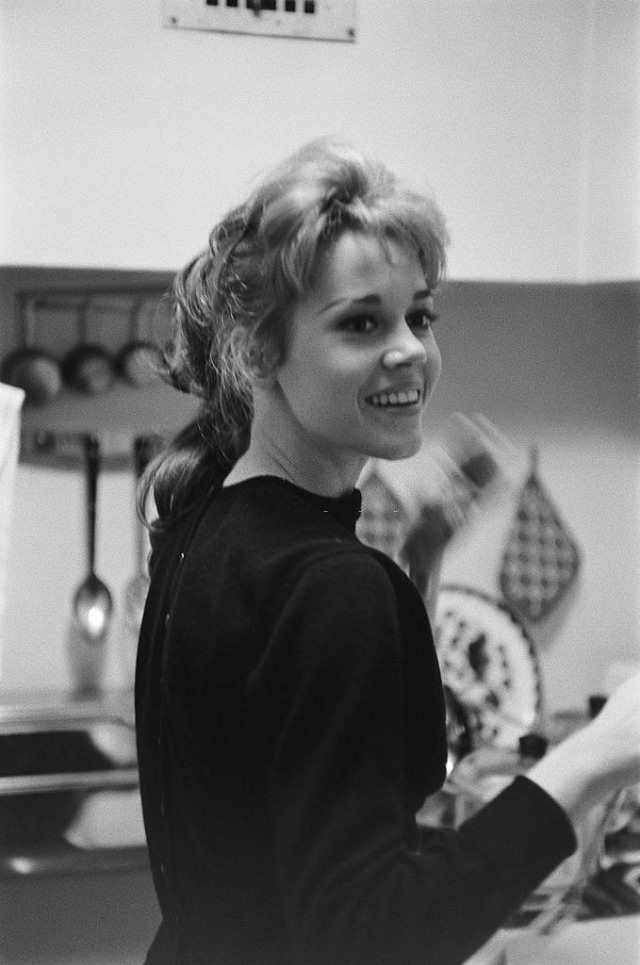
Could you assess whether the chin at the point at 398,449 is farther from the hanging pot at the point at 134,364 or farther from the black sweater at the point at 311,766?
the hanging pot at the point at 134,364

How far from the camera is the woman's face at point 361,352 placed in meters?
0.69

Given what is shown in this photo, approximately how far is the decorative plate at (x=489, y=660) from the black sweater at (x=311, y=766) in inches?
43.8

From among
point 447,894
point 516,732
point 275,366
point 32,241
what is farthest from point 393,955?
point 516,732

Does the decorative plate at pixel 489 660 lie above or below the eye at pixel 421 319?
below

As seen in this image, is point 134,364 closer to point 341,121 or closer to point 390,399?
point 341,121

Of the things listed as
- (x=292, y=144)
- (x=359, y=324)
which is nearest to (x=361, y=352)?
(x=359, y=324)

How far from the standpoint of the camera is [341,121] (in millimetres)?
1527

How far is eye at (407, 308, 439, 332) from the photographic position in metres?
0.73

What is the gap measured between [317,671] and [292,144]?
105 centimetres

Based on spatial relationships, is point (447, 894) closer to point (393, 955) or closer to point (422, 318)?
point (393, 955)

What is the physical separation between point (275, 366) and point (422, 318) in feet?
0.31

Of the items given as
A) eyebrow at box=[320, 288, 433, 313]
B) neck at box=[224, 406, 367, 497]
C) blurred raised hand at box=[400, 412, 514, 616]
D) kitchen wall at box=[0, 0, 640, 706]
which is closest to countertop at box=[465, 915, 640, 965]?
blurred raised hand at box=[400, 412, 514, 616]

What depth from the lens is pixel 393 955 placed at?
62 cm

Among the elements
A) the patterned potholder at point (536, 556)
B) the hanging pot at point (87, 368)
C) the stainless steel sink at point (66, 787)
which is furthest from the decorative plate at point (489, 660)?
the hanging pot at point (87, 368)
